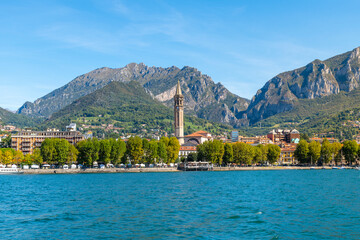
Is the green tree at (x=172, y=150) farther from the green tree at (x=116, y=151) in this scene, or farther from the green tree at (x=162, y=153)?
the green tree at (x=116, y=151)

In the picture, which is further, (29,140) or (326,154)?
(29,140)

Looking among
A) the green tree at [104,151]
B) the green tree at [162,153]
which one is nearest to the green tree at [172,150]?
the green tree at [162,153]

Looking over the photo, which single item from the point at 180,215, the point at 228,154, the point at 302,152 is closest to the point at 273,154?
the point at 302,152

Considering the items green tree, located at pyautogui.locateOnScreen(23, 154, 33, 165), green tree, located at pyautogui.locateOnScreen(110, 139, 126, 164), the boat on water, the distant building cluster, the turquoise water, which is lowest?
the turquoise water

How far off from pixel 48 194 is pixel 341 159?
139 metres

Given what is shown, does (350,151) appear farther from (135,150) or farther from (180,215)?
(180,215)

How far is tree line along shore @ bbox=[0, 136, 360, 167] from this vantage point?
431 feet

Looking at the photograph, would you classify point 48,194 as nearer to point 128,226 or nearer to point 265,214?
point 128,226

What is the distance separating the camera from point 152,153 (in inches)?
5413

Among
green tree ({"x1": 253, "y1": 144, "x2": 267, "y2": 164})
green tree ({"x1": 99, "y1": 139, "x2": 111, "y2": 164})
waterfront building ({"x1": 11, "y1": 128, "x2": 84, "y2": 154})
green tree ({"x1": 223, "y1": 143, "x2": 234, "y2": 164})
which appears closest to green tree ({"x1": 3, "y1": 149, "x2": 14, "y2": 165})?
green tree ({"x1": 99, "y1": 139, "x2": 111, "y2": 164})

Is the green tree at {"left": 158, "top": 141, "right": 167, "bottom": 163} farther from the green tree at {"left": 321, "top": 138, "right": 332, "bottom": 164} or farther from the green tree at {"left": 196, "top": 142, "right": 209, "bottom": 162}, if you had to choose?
the green tree at {"left": 321, "top": 138, "right": 332, "bottom": 164}

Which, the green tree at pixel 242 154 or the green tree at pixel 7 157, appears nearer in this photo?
the green tree at pixel 7 157

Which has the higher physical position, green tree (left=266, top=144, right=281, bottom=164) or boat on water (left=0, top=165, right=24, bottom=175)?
green tree (left=266, top=144, right=281, bottom=164)

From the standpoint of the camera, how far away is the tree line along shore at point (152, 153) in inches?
5167
